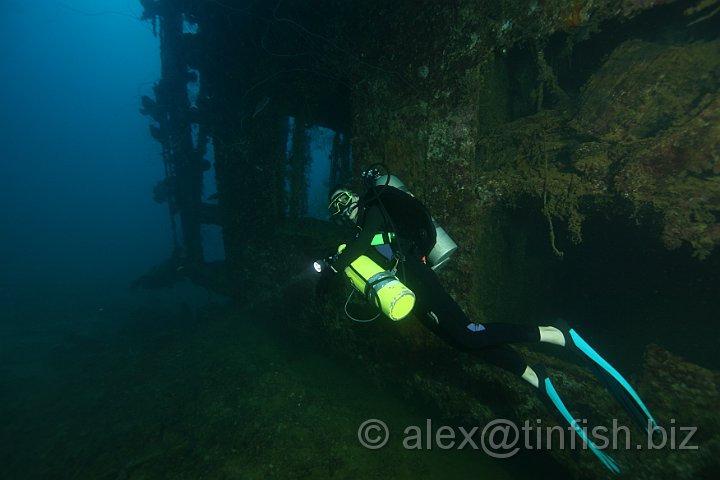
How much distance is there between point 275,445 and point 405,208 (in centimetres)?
295

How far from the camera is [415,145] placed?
148 inches

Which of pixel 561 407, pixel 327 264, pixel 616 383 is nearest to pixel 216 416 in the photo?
pixel 327 264

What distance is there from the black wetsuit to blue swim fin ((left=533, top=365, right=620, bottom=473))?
17cm

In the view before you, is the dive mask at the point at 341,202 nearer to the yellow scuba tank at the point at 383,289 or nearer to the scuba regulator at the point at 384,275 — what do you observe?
the scuba regulator at the point at 384,275

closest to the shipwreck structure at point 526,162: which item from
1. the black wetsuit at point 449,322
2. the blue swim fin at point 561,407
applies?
the blue swim fin at point 561,407

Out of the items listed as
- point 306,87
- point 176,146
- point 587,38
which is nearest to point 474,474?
point 587,38

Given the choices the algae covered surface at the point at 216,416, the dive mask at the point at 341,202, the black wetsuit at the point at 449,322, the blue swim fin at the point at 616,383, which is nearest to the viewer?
the blue swim fin at the point at 616,383

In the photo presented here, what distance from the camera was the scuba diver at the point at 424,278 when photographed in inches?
108

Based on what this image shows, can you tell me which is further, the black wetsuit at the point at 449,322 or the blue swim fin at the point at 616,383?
the black wetsuit at the point at 449,322

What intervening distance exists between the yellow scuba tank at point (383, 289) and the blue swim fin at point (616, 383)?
167 cm

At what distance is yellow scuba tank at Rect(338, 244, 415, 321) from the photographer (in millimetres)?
2508

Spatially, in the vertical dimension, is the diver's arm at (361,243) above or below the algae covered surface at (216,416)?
above

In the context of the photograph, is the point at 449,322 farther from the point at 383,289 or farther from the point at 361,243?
the point at 361,243

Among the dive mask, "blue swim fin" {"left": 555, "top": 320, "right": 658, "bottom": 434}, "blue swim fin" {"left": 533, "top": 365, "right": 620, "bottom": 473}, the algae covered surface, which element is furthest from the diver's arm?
the algae covered surface
